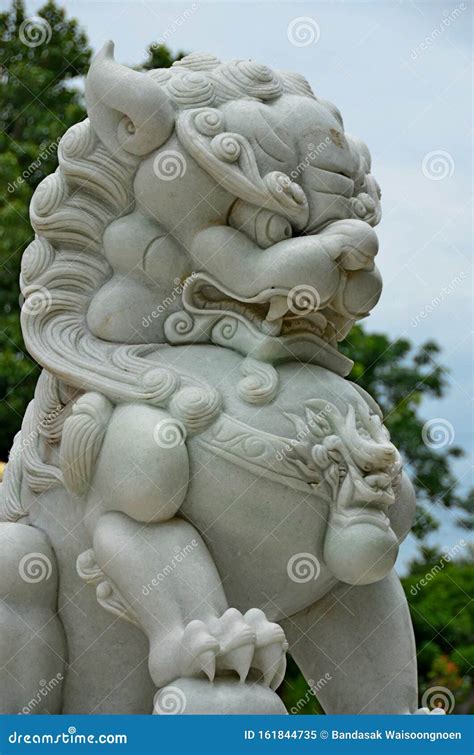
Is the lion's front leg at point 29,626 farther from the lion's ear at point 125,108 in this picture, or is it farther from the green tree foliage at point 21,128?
the green tree foliage at point 21,128

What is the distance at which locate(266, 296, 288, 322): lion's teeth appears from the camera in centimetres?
A: 345

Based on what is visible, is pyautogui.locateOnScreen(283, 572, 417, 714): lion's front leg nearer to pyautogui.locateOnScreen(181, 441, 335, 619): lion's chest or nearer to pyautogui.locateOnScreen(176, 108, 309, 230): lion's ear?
pyautogui.locateOnScreen(181, 441, 335, 619): lion's chest

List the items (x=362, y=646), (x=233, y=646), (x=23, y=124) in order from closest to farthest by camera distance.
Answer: (x=233, y=646)
(x=362, y=646)
(x=23, y=124)

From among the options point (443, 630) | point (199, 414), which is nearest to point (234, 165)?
point (199, 414)

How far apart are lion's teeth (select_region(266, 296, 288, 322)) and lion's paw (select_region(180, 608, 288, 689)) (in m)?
0.80

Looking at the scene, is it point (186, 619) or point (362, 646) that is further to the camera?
→ point (362, 646)

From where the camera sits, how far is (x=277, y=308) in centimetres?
347

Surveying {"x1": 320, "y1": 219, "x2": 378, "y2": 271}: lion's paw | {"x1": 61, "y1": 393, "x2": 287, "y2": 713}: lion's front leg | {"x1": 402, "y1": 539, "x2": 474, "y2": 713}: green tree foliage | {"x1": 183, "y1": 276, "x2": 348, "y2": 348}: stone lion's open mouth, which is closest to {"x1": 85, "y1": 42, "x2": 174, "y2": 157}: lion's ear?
{"x1": 183, "y1": 276, "x2": 348, "y2": 348}: stone lion's open mouth

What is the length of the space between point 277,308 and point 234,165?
40 cm

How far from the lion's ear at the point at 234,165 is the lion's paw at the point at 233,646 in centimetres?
110

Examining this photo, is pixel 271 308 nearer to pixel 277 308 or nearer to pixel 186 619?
pixel 277 308

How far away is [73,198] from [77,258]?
0.55 feet

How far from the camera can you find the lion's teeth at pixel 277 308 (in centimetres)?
345

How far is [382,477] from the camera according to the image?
338 cm
